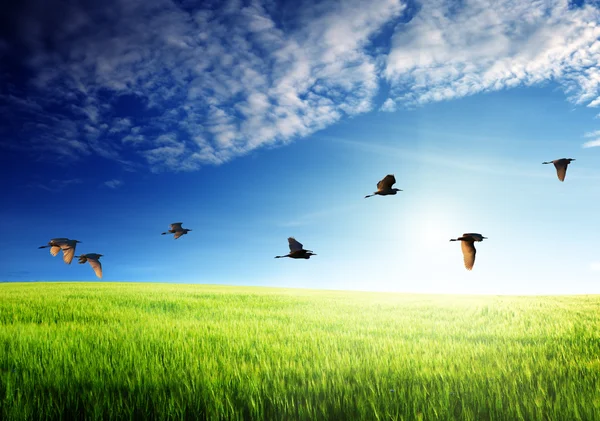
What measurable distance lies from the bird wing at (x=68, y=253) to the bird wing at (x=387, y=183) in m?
5.91

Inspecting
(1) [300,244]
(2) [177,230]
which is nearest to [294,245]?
(1) [300,244]

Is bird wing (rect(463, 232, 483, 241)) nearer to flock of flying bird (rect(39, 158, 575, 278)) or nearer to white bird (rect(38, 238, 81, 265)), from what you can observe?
flock of flying bird (rect(39, 158, 575, 278))

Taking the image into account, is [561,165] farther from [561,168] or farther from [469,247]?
[469,247]

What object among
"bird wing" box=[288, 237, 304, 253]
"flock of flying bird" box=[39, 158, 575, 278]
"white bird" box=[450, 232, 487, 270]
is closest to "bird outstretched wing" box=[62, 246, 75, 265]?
"flock of flying bird" box=[39, 158, 575, 278]

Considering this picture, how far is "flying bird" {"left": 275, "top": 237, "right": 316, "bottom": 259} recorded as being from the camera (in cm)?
544

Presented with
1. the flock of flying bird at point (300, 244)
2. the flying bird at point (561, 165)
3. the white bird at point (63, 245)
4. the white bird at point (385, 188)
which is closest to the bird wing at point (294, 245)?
the flock of flying bird at point (300, 244)

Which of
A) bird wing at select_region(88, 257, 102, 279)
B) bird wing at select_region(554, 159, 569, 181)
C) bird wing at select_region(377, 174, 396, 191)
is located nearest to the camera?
bird wing at select_region(377, 174, 396, 191)

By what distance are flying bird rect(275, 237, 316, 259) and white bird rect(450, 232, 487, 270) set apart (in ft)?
8.00

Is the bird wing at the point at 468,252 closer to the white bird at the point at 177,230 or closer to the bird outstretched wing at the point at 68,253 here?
the white bird at the point at 177,230

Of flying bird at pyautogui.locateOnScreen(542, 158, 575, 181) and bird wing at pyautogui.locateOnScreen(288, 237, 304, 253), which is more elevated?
flying bird at pyautogui.locateOnScreen(542, 158, 575, 181)

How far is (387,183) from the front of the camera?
7.16m

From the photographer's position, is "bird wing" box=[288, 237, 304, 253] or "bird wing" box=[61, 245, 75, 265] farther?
"bird wing" box=[61, 245, 75, 265]

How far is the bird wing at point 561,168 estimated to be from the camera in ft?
25.8

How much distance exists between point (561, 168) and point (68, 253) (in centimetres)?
975
